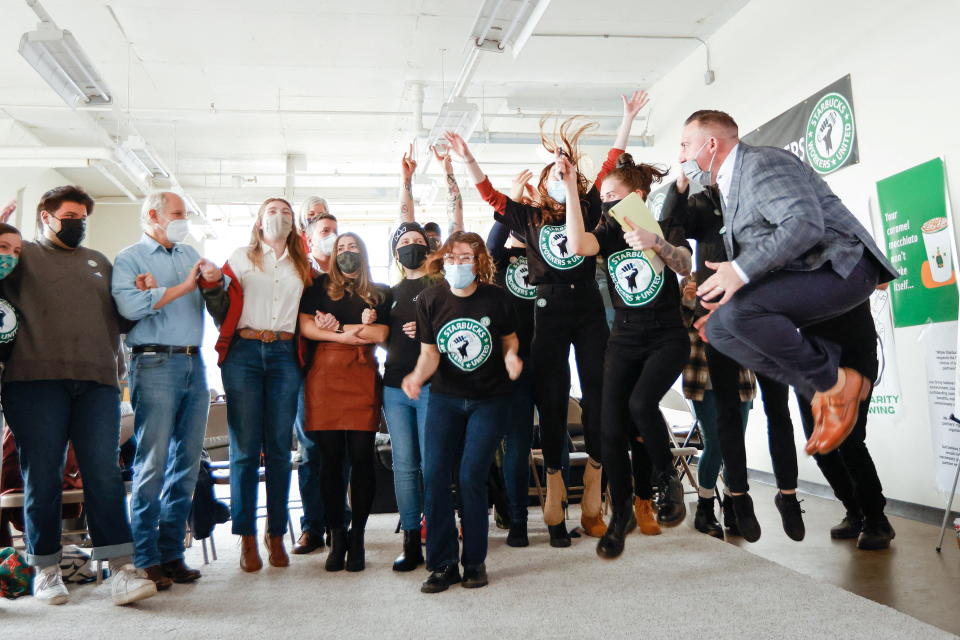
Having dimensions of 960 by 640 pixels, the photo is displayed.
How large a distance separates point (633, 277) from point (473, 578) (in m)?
1.49

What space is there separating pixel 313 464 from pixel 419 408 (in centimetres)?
78

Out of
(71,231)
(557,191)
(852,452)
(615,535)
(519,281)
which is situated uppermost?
(557,191)

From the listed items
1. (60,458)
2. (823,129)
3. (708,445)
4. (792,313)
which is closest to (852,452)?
(708,445)

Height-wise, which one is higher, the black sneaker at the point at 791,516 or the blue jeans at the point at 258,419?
the blue jeans at the point at 258,419

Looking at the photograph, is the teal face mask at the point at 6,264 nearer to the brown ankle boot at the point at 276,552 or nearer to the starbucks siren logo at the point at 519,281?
the brown ankle boot at the point at 276,552

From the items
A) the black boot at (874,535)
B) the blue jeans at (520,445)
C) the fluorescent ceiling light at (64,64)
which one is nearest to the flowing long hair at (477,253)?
the blue jeans at (520,445)

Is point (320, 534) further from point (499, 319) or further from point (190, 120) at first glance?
point (190, 120)

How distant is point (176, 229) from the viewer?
3451 millimetres

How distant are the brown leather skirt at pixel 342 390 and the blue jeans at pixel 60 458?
0.89 meters

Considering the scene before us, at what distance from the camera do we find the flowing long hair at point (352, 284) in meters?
3.74

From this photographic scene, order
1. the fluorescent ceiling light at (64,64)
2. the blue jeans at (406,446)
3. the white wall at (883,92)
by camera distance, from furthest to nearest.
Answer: the fluorescent ceiling light at (64,64) → the white wall at (883,92) → the blue jeans at (406,446)

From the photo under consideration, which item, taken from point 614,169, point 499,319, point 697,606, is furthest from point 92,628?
point 614,169

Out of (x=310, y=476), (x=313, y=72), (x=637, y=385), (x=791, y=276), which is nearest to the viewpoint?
(x=791, y=276)

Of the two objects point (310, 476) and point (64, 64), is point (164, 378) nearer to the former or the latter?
point (310, 476)
